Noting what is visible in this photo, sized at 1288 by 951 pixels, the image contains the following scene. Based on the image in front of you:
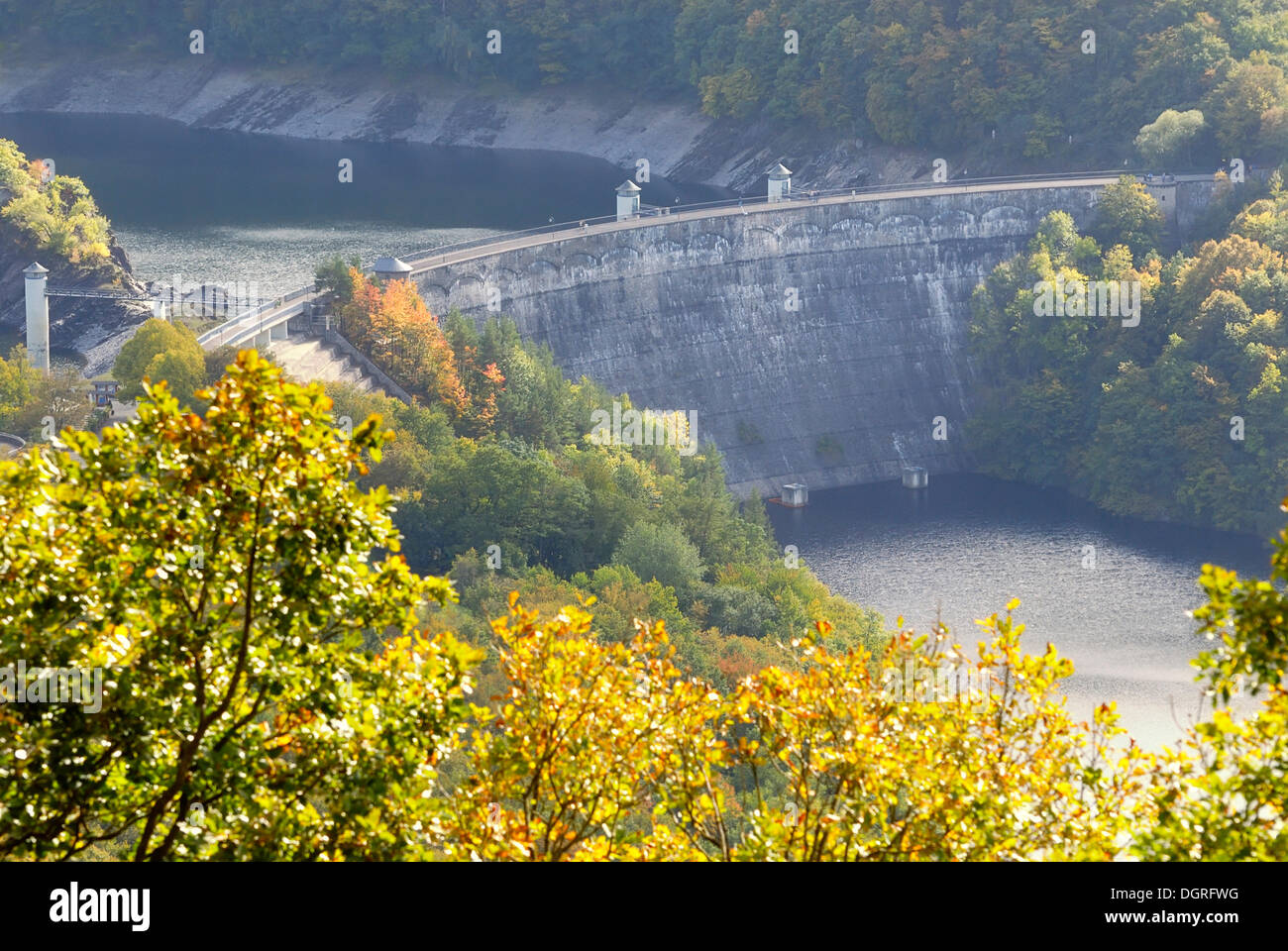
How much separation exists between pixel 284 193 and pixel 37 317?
49729 mm

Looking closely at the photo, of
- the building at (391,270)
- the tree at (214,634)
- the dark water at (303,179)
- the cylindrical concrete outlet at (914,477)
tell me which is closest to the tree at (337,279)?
the building at (391,270)

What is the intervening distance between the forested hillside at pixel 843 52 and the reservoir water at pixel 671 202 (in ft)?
33.1

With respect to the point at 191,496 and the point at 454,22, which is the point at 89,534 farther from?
the point at 454,22

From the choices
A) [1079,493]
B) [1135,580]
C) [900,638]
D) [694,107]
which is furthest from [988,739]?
[694,107]

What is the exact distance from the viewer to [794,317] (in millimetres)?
93438

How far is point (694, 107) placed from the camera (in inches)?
5531

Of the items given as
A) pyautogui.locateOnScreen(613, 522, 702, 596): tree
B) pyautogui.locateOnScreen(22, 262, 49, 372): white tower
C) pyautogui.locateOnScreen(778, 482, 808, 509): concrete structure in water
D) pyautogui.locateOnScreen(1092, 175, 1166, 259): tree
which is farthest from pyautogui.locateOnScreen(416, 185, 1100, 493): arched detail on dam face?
pyautogui.locateOnScreen(613, 522, 702, 596): tree

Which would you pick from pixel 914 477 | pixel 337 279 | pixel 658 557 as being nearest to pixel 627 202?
pixel 914 477

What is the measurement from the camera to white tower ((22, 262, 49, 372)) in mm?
77875

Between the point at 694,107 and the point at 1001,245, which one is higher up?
the point at 694,107

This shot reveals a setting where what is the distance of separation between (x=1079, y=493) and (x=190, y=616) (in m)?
77.3

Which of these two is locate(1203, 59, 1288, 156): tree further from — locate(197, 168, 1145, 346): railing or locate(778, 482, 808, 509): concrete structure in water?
locate(778, 482, 808, 509): concrete structure in water

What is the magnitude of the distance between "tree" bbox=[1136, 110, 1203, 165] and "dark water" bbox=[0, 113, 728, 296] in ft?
103

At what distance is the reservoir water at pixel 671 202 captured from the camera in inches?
2714
